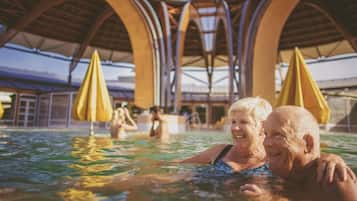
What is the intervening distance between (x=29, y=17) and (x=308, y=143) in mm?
17896

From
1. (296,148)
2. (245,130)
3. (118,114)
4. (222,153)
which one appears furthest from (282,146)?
(118,114)

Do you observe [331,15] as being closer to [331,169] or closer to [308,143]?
[308,143]

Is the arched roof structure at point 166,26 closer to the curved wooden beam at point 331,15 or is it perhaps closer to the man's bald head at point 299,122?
the curved wooden beam at point 331,15

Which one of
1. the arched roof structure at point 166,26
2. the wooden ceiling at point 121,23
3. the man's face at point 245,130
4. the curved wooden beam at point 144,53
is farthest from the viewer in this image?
the wooden ceiling at point 121,23

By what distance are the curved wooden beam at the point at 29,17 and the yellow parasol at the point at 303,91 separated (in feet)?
43.0

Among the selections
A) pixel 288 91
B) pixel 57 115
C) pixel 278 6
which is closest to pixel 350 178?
pixel 288 91

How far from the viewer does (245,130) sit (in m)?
2.09

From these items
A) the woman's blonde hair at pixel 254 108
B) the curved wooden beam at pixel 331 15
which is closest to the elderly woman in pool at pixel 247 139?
the woman's blonde hair at pixel 254 108

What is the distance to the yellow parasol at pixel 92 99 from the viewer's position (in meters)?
7.20

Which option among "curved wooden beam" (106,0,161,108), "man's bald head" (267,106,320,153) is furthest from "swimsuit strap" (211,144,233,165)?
"curved wooden beam" (106,0,161,108)

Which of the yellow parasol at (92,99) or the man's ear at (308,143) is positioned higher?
the yellow parasol at (92,99)

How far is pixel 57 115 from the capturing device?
1798cm

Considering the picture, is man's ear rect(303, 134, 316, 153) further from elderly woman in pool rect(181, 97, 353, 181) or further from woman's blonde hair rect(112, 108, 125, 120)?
woman's blonde hair rect(112, 108, 125, 120)

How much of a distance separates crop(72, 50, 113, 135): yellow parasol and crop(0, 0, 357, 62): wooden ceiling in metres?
7.44
